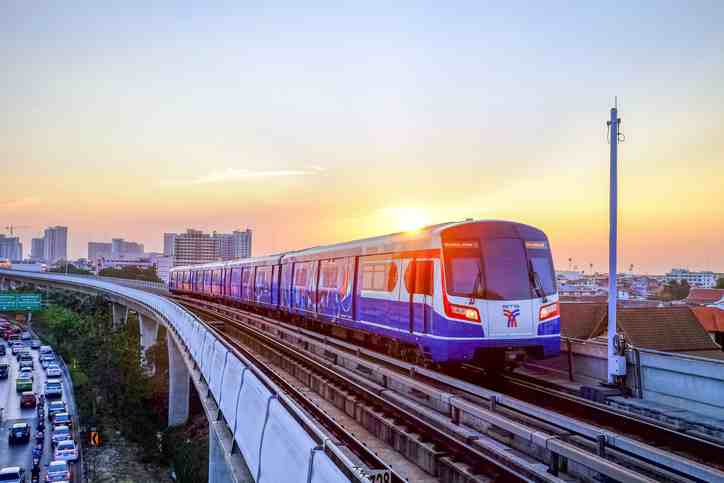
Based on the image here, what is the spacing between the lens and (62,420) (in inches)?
1499

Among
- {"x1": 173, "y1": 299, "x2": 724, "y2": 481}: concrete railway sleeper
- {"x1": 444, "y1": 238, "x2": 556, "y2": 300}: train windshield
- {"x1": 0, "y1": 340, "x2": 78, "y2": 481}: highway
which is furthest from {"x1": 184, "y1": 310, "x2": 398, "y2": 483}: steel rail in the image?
{"x1": 0, "y1": 340, "x2": 78, "y2": 481}: highway

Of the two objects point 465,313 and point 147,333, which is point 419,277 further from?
point 147,333

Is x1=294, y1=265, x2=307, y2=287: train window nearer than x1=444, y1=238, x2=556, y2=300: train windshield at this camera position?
No

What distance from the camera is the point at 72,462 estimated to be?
104 ft

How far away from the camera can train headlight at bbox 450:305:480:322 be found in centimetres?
1112

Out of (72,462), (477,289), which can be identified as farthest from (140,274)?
(477,289)

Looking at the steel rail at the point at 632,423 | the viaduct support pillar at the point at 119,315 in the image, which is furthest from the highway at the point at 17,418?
the steel rail at the point at 632,423

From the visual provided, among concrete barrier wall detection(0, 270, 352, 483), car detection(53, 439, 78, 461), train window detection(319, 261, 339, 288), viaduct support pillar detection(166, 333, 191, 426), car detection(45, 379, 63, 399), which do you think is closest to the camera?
concrete barrier wall detection(0, 270, 352, 483)

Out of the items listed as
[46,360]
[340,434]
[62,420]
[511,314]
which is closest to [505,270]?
[511,314]

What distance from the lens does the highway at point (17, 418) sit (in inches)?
1243

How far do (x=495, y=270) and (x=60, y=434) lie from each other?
32.9 meters

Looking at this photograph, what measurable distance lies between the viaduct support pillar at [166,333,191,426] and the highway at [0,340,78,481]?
6.95 metres

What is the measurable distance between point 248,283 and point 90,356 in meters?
35.7

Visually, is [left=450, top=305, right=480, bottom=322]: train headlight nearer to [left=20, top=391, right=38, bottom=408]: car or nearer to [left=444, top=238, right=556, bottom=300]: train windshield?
[left=444, top=238, right=556, bottom=300]: train windshield
